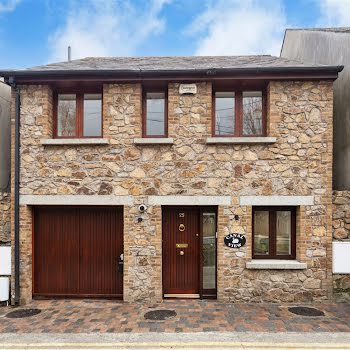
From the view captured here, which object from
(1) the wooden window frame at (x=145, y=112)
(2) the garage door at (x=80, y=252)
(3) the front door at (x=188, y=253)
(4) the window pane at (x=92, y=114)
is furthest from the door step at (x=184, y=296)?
(4) the window pane at (x=92, y=114)

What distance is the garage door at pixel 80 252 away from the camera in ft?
24.9

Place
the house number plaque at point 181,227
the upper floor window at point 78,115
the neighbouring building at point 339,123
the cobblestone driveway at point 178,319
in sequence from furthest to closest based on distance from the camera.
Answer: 1. the upper floor window at point 78,115
2. the house number plaque at point 181,227
3. the neighbouring building at point 339,123
4. the cobblestone driveway at point 178,319

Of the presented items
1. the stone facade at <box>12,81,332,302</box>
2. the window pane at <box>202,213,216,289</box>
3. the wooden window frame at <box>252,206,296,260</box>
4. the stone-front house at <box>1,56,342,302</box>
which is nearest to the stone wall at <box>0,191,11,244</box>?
the stone-front house at <box>1,56,342,302</box>

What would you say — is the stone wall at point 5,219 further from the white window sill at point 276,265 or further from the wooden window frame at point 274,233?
the wooden window frame at point 274,233

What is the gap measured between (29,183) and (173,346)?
5.22 m

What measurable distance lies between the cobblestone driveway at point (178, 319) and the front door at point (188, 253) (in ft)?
1.35

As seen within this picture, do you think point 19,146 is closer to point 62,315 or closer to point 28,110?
point 28,110

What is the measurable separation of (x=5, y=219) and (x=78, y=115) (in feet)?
10.9

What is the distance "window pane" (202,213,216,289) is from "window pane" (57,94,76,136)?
14.1ft

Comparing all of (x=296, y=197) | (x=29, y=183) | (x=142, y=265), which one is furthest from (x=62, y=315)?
(x=296, y=197)

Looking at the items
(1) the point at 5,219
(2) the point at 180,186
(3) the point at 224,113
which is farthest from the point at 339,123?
(1) the point at 5,219

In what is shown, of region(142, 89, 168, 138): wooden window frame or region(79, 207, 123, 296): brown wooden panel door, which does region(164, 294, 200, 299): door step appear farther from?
region(142, 89, 168, 138): wooden window frame

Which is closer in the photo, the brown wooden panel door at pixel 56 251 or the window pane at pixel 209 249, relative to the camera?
the window pane at pixel 209 249

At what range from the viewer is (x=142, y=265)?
7328 mm
